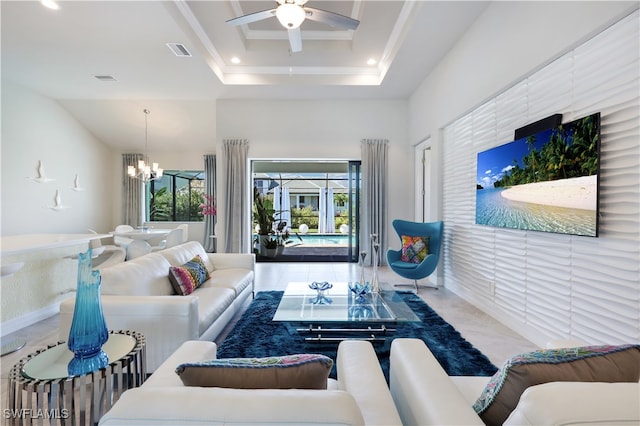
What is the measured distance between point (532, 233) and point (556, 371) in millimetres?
2342

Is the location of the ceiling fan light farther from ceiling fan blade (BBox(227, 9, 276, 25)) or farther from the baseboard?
the baseboard

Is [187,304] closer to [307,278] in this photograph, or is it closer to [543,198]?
[543,198]

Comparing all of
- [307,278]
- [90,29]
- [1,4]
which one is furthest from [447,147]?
[1,4]

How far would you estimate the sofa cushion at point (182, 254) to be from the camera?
322 cm

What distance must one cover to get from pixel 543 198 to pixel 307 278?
362 centimetres

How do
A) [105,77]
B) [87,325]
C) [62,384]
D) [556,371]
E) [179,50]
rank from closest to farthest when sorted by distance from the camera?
[556,371]
[62,384]
[87,325]
[179,50]
[105,77]

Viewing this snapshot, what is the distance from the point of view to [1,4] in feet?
11.1

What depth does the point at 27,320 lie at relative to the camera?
3232 millimetres

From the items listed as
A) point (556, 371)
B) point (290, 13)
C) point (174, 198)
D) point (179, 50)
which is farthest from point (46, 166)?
point (556, 371)

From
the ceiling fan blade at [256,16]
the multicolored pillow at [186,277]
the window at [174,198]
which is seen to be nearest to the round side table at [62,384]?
the multicolored pillow at [186,277]

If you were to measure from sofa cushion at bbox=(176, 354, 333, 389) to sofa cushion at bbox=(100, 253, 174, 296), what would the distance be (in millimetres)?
1718

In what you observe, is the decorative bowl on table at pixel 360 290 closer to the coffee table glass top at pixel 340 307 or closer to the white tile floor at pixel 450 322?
the coffee table glass top at pixel 340 307

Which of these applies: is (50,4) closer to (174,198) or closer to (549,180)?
(549,180)

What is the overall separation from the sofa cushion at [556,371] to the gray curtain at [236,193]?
5.74 meters
